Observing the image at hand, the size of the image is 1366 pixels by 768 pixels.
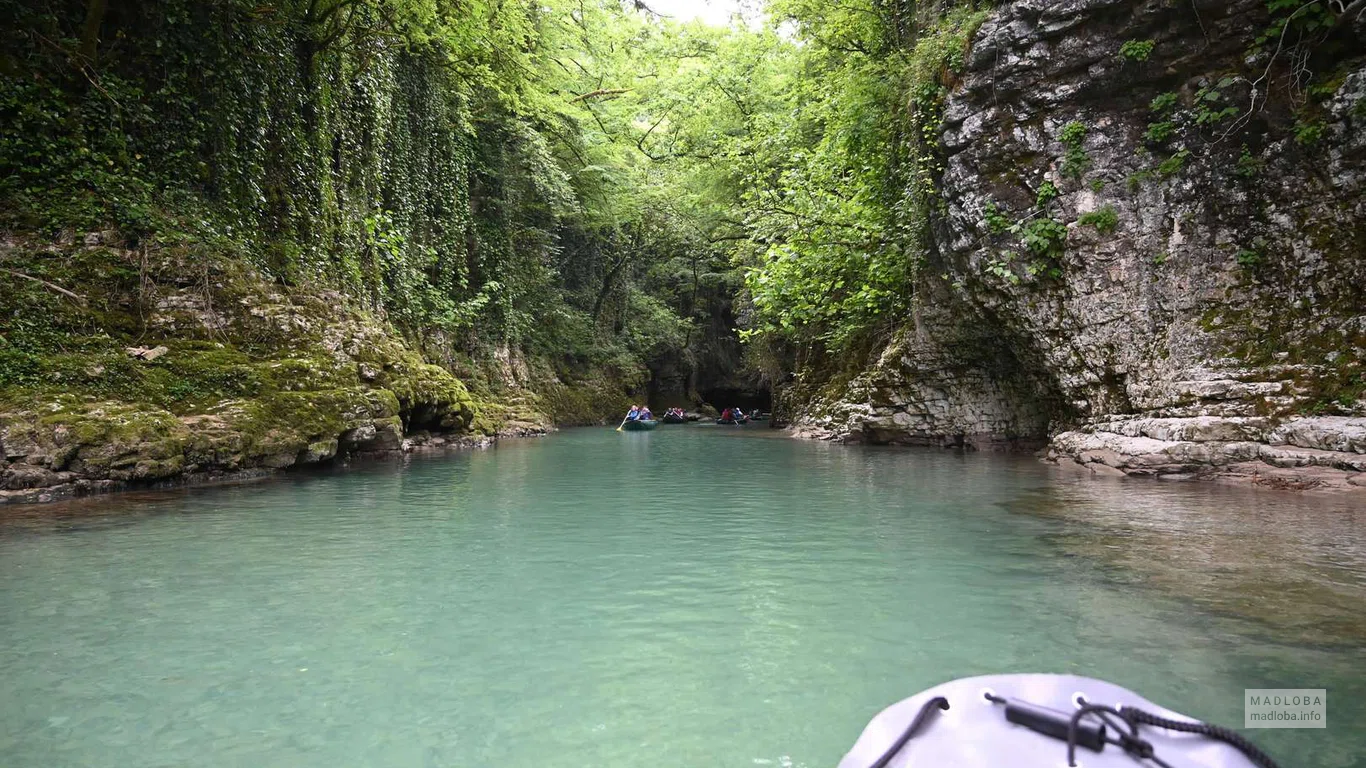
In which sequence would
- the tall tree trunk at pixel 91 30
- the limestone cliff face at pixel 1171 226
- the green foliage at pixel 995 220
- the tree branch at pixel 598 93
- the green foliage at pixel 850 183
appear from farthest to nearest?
the tree branch at pixel 598 93
the green foliage at pixel 850 183
the green foliage at pixel 995 220
the tall tree trunk at pixel 91 30
the limestone cliff face at pixel 1171 226

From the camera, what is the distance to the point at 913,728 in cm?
179

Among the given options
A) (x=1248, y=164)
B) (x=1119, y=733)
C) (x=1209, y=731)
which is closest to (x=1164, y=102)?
(x=1248, y=164)

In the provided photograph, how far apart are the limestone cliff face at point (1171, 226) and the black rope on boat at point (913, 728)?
326 inches

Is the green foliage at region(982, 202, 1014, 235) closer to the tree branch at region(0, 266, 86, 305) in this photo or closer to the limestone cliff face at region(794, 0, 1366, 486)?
the limestone cliff face at region(794, 0, 1366, 486)

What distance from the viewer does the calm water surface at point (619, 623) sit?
2.56m

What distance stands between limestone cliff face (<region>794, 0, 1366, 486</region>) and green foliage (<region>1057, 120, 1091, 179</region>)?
0.03 m

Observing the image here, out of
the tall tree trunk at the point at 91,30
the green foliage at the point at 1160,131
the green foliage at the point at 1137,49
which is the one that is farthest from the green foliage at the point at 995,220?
the tall tree trunk at the point at 91,30

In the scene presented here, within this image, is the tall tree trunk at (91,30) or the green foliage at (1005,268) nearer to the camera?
the tall tree trunk at (91,30)

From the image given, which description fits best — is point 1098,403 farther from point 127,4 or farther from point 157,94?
point 127,4

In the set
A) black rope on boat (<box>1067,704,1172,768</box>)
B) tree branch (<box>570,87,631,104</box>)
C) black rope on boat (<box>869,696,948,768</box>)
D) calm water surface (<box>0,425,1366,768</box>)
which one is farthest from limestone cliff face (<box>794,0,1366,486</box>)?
tree branch (<box>570,87,631,104</box>)

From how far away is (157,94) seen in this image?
1044 centimetres

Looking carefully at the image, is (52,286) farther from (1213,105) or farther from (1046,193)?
(1213,105)

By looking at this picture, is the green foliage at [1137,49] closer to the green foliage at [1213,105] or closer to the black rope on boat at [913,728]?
the green foliage at [1213,105]

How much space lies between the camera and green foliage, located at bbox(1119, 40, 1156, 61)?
971 cm
